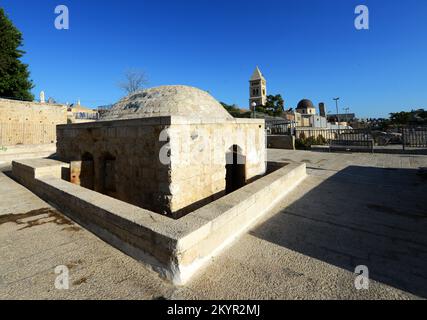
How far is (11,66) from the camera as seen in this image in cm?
2031

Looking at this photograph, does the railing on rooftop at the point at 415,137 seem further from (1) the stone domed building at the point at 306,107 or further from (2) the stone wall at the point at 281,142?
(1) the stone domed building at the point at 306,107

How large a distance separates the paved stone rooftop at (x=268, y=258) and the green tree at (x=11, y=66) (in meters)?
21.9

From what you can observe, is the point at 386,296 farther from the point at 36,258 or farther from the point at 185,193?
the point at 36,258

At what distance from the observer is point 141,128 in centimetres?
461

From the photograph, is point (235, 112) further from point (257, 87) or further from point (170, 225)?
point (170, 225)

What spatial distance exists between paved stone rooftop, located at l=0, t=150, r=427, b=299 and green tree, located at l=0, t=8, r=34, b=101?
21914mm

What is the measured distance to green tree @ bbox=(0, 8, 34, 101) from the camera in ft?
64.3

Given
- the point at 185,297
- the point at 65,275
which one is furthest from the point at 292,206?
the point at 65,275

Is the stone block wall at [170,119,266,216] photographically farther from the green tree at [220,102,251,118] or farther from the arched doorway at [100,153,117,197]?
the green tree at [220,102,251,118]

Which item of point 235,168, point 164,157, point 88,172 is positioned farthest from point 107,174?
point 235,168

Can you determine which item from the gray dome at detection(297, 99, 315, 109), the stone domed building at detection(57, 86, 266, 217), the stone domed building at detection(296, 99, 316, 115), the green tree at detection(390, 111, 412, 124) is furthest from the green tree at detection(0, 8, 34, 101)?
the gray dome at detection(297, 99, 315, 109)

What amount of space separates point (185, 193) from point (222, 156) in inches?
57.2

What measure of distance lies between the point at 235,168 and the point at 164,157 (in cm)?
314

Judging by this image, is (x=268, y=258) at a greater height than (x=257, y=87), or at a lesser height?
lesser
